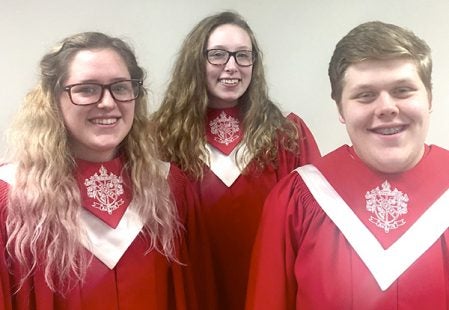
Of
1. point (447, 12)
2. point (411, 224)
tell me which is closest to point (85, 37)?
point (411, 224)

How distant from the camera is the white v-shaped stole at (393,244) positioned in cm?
137

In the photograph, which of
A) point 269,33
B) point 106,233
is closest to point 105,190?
point 106,233

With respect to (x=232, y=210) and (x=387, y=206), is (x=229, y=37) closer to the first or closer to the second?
(x=232, y=210)

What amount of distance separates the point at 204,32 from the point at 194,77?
0.56ft

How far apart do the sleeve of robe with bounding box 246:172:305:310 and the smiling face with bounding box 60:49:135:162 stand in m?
0.48

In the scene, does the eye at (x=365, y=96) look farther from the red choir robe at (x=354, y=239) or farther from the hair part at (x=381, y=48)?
the red choir robe at (x=354, y=239)

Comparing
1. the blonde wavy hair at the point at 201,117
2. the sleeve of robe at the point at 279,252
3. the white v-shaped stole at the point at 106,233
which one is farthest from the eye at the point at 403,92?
the white v-shaped stole at the point at 106,233

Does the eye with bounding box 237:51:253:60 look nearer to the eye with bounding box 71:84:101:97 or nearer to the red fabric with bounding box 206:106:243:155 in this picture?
the red fabric with bounding box 206:106:243:155

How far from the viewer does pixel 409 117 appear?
53.2 inches

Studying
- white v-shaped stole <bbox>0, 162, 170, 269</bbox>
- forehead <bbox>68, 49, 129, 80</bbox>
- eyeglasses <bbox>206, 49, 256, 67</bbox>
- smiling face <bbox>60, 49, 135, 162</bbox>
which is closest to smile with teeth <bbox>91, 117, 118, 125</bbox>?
smiling face <bbox>60, 49, 135, 162</bbox>

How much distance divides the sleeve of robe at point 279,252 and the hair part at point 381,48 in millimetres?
333

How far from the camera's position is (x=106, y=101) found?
1.47 metres

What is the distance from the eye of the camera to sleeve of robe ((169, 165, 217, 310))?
1.73 metres

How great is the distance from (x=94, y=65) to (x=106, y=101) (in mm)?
104
